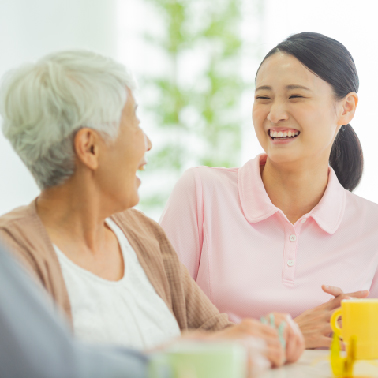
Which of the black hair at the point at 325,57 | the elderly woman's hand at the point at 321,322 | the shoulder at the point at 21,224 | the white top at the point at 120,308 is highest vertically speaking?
the black hair at the point at 325,57

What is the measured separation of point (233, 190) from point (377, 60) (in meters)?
2.50

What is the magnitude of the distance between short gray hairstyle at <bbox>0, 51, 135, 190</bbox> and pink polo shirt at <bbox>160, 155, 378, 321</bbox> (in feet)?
2.42

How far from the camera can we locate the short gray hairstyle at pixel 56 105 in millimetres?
1104

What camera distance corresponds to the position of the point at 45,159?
1.15 meters

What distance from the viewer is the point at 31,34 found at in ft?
12.2

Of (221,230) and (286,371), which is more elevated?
(221,230)

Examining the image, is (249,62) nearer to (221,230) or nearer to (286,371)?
(221,230)

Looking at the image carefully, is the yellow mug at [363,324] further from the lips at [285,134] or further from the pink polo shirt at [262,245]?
the lips at [285,134]

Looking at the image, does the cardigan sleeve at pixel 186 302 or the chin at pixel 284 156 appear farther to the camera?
the chin at pixel 284 156

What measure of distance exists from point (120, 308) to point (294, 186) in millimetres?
938

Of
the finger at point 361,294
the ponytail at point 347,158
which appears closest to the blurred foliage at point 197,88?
the ponytail at point 347,158

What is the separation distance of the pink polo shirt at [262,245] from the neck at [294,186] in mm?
57

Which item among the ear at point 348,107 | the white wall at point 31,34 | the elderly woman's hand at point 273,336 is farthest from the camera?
the white wall at point 31,34

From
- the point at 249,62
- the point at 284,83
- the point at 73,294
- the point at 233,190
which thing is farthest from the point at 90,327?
the point at 249,62
